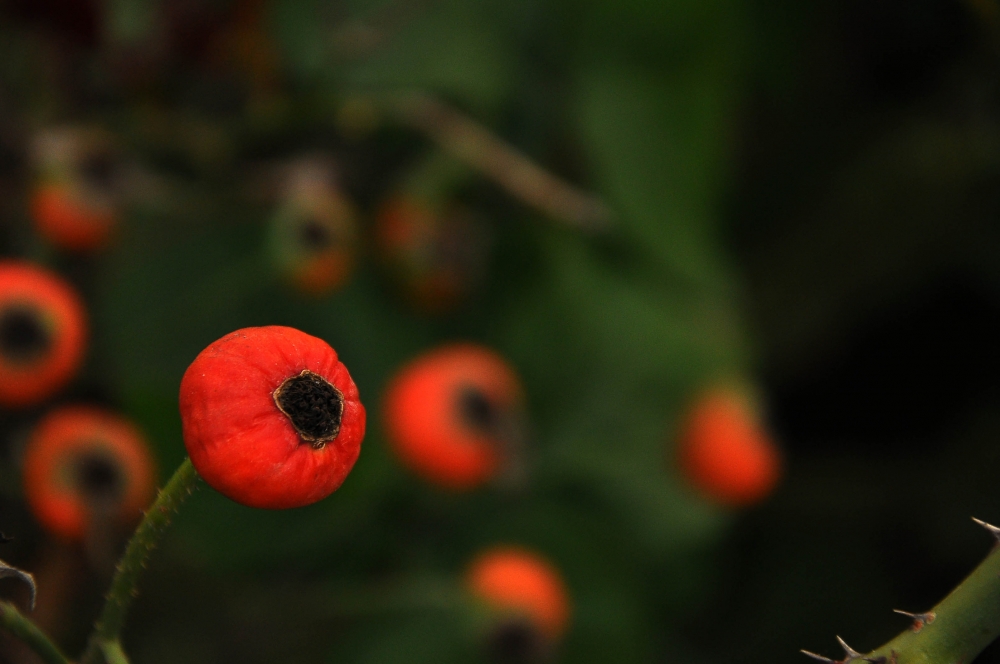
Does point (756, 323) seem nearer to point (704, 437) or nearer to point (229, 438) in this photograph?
point (704, 437)

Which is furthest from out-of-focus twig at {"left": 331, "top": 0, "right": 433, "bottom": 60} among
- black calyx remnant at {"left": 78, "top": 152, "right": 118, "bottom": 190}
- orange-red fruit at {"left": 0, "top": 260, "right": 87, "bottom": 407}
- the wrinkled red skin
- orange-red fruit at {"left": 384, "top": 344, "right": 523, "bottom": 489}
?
the wrinkled red skin

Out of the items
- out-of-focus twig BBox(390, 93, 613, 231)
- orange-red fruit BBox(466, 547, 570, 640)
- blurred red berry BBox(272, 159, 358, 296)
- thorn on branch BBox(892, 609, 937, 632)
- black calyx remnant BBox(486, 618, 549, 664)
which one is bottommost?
black calyx remnant BBox(486, 618, 549, 664)

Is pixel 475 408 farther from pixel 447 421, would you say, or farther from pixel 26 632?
pixel 26 632

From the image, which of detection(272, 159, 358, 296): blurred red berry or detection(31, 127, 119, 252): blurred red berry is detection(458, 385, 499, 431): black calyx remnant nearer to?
detection(272, 159, 358, 296): blurred red berry

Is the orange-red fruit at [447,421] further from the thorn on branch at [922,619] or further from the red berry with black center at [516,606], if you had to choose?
the thorn on branch at [922,619]

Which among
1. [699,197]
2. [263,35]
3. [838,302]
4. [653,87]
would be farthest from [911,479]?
[263,35]

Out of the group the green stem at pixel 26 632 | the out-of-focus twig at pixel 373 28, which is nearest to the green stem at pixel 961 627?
the green stem at pixel 26 632
